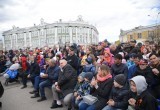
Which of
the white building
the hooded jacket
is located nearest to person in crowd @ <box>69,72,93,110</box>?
the hooded jacket

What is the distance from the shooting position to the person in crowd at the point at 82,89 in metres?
5.98

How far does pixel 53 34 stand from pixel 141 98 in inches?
3724

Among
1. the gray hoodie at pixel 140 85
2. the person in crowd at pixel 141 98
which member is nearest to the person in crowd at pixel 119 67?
the person in crowd at pixel 141 98

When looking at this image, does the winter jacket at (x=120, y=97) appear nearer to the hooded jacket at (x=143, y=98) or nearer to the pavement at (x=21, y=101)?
the hooded jacket at (x=143, y=98)

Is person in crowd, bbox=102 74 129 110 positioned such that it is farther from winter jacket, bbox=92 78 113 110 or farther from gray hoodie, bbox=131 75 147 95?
gray hoodie, bbox=131 75 147 95

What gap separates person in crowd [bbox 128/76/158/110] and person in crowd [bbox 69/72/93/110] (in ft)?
5.76

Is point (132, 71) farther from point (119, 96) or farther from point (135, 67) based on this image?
point (119, 96)

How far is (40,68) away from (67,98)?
3691 millimetres

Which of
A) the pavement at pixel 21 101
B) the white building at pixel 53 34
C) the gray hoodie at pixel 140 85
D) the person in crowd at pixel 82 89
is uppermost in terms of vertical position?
the white building at pixel 53 34

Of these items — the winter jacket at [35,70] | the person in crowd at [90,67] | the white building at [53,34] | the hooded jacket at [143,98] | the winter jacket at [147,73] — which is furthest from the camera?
the white building at [53,34]

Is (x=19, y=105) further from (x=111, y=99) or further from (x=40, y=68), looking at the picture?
(x=111, y=99)

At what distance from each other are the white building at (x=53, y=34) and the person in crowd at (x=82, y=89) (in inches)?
3328

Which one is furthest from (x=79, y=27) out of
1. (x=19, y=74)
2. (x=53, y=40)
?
(x=19, y=74)

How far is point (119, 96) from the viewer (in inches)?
187
